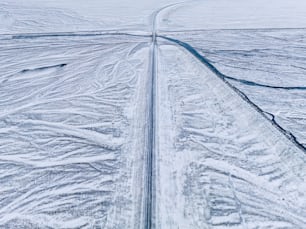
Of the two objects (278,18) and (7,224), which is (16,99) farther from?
(278,18)

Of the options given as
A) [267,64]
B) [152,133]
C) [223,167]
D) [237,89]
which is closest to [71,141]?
[152,133]

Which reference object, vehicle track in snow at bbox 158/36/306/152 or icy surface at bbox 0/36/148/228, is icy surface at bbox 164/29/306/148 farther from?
icy surface at bbox 0/36/148/228

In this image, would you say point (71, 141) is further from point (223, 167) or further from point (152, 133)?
point (223, 167)

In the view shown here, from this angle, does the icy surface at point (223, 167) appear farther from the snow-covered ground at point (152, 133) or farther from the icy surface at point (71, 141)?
the icy surface at point (71, 141)

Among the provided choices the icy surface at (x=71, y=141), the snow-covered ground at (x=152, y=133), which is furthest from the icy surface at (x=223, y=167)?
the icy surface at (x=71, y=141)

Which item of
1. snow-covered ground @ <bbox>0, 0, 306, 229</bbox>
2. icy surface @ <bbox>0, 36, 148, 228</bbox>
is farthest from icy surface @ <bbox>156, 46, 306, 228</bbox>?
icy surface @ <bbox>0, 36, 148, 228</bbox>

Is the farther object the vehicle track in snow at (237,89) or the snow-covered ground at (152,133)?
the vehicle track in snow at (237,89)

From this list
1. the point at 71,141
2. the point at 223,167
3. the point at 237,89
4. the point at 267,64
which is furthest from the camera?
the point at 267,64

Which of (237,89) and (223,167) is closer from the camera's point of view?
(223,167)

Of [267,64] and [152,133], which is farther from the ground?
[267,64]

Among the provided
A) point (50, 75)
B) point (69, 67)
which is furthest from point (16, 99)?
point (69, 67)
